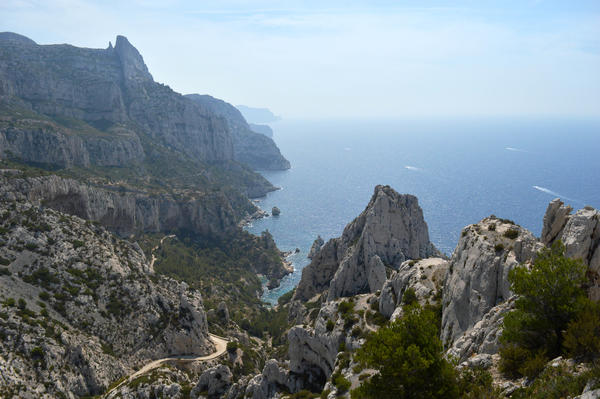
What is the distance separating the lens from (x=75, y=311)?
6234cm

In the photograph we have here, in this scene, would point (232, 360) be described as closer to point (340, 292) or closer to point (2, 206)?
point (340, 292)

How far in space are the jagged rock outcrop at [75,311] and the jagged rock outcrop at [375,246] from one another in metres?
29.7

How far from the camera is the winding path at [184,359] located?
55.3 meters

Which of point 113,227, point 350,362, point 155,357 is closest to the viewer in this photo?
point 350,362

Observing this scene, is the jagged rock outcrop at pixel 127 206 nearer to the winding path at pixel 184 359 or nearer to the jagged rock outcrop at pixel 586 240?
the winding path at pixel 184 359

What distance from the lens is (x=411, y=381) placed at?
19828 millimetres

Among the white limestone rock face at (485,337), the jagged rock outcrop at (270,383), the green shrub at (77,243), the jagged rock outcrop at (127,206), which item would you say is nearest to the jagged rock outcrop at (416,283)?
the white limestone rock face at (485,337)

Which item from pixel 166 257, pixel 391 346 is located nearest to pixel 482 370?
pixel 391 346

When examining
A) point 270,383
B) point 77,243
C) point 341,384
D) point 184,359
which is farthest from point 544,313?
point 77,243

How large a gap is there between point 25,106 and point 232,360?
150666 mm

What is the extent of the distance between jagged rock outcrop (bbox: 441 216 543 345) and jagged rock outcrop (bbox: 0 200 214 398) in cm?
4825

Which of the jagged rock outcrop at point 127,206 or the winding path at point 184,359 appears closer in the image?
the winding path at point 184,359

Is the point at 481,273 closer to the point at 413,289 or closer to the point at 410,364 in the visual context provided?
the point at 413,289

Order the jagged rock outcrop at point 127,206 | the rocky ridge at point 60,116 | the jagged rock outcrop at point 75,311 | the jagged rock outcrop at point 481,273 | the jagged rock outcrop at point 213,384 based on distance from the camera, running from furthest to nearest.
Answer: the rocky ridge at point 60,116 < the jagged rock outcrop at point 127,206 < the jagged rock outcrop at point 213,384 < the jagged rock outcrop at point 75,311 < the jagged rock outcrop at point 481,273
